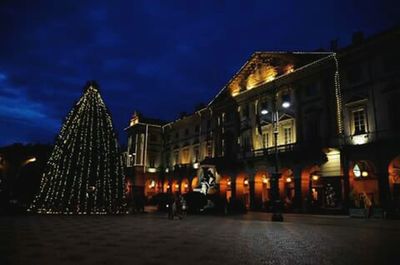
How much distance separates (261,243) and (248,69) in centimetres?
3205

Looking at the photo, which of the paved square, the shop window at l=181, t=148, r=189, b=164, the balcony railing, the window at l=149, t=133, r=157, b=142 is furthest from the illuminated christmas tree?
the window at l=149, t=133, r=157, b=142

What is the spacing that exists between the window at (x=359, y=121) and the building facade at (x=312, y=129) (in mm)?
84

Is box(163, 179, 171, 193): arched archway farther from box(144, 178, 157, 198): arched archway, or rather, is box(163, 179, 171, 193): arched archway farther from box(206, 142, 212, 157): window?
box(206, 142, 212, 157): window

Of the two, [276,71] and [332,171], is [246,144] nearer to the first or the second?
[276,71]

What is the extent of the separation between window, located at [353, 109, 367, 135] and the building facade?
8cm

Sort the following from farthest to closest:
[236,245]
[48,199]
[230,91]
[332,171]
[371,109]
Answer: [230,91], [332,171], [371,109], [48,199], [236,245]

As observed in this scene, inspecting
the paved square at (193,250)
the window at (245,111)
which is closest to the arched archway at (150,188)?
the window at (245,111)

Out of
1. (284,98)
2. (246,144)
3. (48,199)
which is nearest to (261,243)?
(48,199)

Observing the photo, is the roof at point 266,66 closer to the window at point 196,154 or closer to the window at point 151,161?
the window at point 196,154

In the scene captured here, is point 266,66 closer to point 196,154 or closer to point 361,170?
point 361,170

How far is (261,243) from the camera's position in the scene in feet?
35.3

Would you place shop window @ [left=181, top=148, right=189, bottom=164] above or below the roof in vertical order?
below

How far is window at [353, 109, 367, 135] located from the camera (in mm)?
27616

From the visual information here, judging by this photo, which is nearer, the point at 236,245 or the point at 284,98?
the point at 236,245
